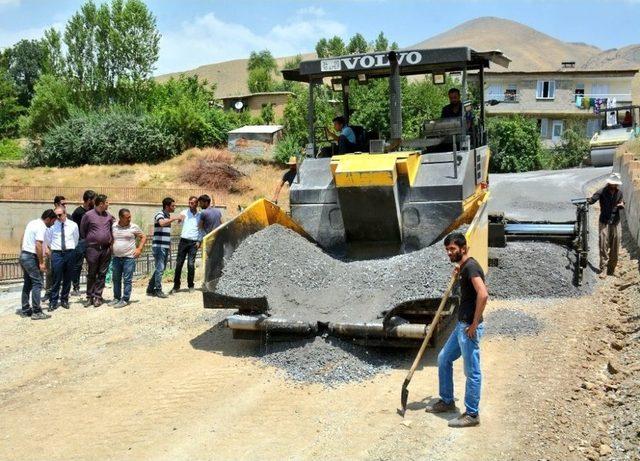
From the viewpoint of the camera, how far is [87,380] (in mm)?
6543

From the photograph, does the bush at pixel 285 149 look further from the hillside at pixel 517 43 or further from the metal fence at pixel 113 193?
the hillside at pixel 517 43

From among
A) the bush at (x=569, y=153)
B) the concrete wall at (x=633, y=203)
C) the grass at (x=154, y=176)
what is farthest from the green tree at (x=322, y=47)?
the concrete wall at (x=633, y=203)

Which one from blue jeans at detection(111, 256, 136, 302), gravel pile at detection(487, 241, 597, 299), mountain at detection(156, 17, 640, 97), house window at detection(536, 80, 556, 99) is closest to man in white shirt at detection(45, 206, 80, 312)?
blue jeans at detection(111, 256, 136, 302)

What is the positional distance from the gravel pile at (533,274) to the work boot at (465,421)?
439 cm

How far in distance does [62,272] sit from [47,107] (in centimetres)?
4117

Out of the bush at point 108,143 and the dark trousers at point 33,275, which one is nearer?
the dark trousers at point 33,275

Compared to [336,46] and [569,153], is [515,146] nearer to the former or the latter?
[569,153]

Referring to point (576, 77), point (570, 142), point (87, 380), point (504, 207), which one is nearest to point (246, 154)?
point (570, 142)

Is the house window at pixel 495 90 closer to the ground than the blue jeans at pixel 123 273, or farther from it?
farther from it

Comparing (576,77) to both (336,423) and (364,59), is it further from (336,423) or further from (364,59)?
(336,423)

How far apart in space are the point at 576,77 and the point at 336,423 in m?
43.5

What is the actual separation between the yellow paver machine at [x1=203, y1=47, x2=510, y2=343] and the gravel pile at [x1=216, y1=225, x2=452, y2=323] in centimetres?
19

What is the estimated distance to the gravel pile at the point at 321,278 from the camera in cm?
682

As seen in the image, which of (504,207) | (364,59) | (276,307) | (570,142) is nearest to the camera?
(276,307)
